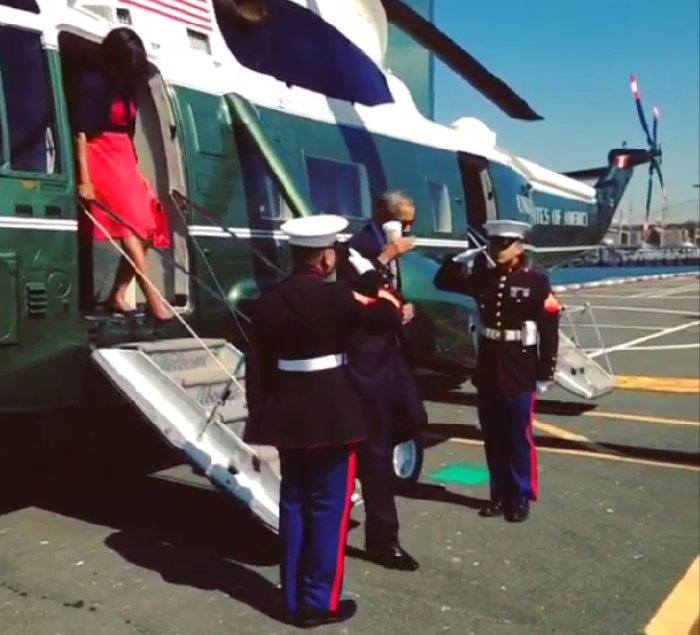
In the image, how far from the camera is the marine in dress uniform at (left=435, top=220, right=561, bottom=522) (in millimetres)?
5980

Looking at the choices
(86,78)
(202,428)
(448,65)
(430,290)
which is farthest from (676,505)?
(86,78)

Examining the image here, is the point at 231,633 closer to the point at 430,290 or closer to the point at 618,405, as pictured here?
the point at 430,290

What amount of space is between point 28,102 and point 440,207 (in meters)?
5.18

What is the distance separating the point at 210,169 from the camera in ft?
20.6

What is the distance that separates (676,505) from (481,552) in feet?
5.99

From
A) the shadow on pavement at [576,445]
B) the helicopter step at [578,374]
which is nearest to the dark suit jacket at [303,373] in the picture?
the shadow on pavement at [576,445]

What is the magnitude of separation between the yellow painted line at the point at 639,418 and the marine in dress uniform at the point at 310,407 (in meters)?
5.90

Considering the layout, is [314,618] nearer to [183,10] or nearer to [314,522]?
[314,522]

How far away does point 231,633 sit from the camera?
423 centimetres

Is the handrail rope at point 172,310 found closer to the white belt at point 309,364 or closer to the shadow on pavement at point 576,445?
the white belt at point 309,364

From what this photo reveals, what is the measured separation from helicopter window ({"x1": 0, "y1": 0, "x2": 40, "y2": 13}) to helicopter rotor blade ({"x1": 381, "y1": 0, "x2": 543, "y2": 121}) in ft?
10.2

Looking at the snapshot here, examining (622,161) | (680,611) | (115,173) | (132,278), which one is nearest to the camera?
(680,611)

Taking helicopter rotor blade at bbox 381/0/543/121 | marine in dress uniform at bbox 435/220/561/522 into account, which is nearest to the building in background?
helicopter rotor blade at bbox 381/0/543/121

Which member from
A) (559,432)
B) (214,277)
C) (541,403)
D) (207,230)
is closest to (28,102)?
(207,230)
